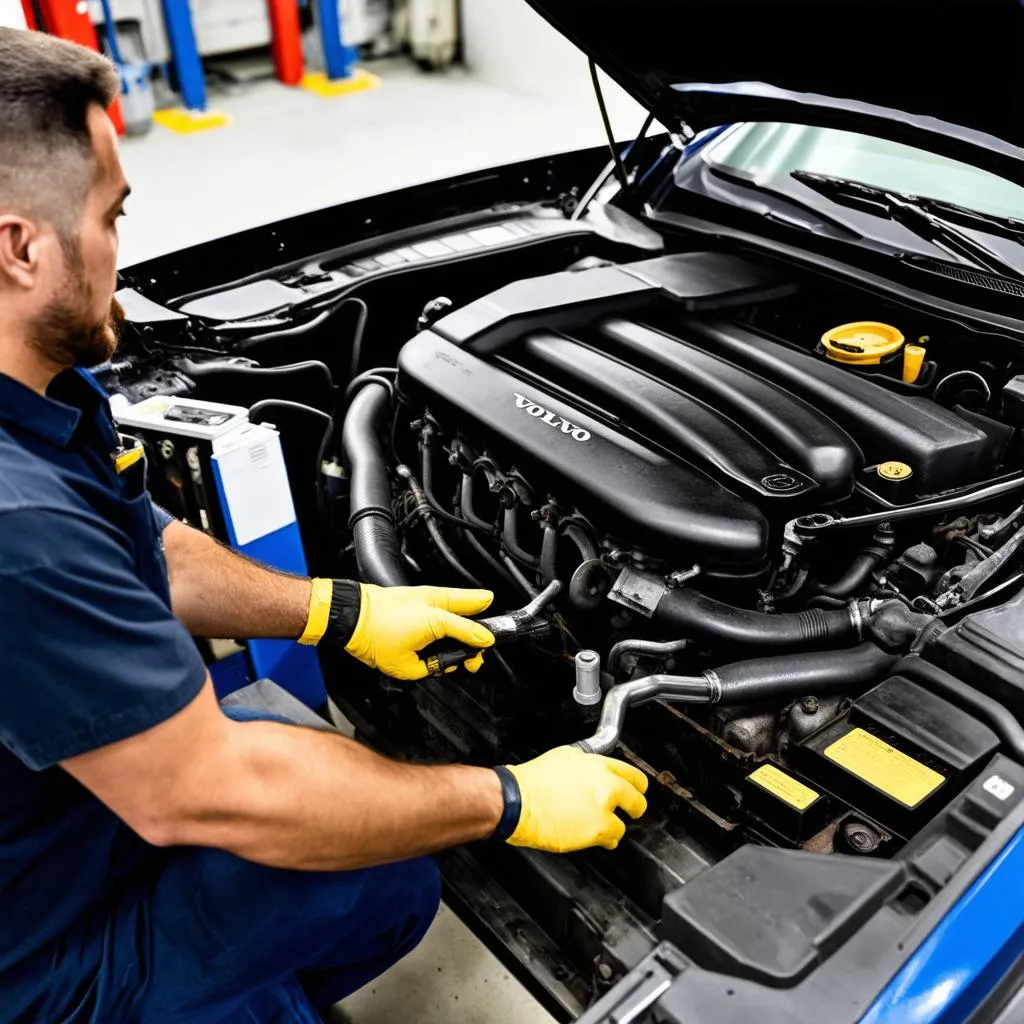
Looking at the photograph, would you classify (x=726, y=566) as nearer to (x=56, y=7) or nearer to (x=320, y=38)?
(x=56, y=7)

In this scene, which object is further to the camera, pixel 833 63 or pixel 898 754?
Result: pixel 833 63

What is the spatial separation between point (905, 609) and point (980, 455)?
34cm

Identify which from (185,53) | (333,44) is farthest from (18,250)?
(333,44)

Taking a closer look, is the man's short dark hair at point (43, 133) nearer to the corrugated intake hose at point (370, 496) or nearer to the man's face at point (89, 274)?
the man's face at point (89, 274)

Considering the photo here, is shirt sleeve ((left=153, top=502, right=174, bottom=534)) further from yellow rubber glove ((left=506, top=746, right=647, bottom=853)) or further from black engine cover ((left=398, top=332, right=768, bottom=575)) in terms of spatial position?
yellow rubber glove ((left=506, top=746, right=647, bottom=853))

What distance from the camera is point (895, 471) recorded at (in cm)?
153

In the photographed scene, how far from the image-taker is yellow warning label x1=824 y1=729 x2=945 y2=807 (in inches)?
47.8

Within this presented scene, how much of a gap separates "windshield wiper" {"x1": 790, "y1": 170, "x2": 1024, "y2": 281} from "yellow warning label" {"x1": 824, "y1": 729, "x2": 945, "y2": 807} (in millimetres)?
942

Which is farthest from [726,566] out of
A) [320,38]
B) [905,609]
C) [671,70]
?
[320,38]

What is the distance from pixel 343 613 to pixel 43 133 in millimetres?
839

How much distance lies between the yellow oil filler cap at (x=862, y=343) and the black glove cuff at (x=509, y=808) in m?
0.97

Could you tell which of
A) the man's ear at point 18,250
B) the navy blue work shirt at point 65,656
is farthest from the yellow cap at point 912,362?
the man's ear at point 18,250

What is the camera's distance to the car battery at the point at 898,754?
1.21 meters

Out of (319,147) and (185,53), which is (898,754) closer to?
(319,147)
